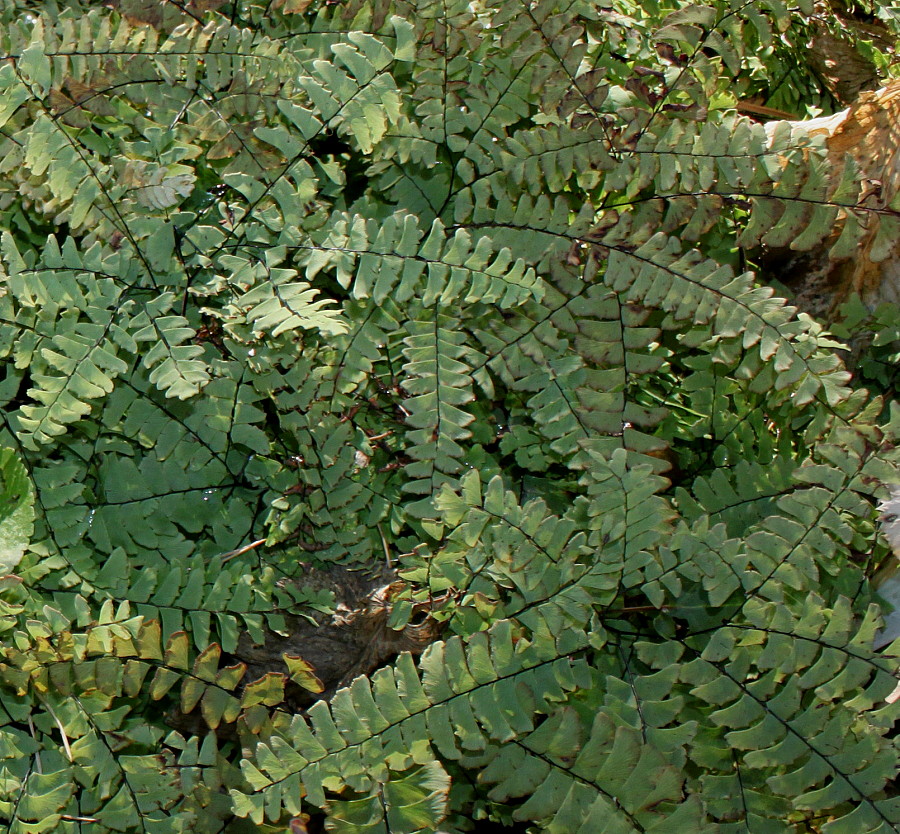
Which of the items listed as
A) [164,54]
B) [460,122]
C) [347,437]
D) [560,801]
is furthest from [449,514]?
[164,54]

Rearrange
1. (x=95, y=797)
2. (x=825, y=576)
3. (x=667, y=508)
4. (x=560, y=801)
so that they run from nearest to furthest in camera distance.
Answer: (x=560, y=801) < (x=95, y=797) < (x=667, y=508) < (x=825, y=576)

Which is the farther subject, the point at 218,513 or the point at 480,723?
the point at 218,513

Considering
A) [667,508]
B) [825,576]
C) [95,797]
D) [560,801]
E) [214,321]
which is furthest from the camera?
[214,321]

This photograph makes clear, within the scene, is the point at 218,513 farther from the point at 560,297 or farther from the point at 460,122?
the point at 460,122

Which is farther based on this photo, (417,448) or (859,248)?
(859,248)

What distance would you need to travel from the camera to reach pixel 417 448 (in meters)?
1.63

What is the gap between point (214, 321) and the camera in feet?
5.99

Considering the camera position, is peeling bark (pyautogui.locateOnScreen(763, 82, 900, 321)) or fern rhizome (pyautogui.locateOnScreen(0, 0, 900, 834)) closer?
fern rhizome (pyautogui.locateOnScreen(0, 0, 900, 834))

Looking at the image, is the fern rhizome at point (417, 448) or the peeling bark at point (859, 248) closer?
the fern rhizome at point (417, 448)

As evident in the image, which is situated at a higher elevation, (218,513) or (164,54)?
(164,54)

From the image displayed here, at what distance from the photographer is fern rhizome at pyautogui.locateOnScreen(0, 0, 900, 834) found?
1.40 meters

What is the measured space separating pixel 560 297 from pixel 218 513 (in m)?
0.79

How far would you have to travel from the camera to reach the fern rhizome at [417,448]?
1396mm

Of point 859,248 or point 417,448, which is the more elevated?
point 859,248
